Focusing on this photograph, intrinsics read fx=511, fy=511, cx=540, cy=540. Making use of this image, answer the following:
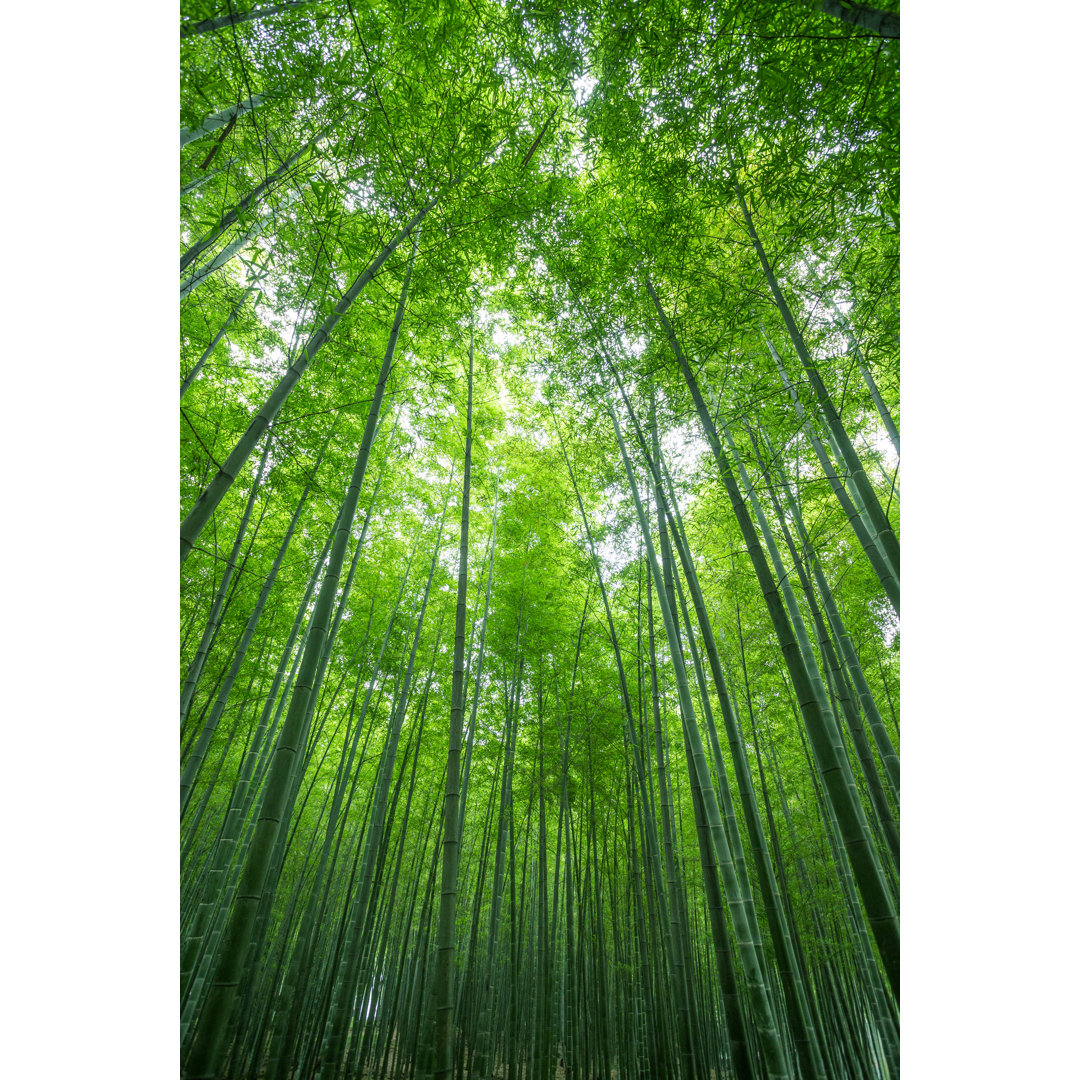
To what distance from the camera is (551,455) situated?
18.1 feet

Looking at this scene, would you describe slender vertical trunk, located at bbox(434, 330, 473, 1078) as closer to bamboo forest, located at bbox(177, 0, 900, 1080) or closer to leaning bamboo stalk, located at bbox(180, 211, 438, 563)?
bamboo forest, located at bbox(177, 0, 900, 1080)

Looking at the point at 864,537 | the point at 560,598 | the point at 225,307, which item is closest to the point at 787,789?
the point at 560,598

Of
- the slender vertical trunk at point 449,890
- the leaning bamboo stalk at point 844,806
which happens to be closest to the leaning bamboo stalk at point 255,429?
the slender vertical trunk at point 449,890

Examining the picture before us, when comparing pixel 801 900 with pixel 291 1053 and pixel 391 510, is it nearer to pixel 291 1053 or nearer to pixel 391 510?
pixel 291 1053

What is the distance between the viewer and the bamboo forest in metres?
1.94

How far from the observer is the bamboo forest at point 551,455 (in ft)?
6.37

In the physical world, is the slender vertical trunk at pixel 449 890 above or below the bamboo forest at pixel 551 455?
below

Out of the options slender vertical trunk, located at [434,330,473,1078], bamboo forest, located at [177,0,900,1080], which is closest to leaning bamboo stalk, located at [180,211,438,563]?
Answer: bamboo forest, located at [177,0,900,1080]

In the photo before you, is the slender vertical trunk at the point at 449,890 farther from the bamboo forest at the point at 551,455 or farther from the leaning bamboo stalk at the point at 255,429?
the leaning bamboo stalk at the point at 255,429

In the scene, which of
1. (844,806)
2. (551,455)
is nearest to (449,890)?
(844,806)

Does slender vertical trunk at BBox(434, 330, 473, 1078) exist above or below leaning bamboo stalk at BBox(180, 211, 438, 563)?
below

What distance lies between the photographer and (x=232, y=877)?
4.49 metres

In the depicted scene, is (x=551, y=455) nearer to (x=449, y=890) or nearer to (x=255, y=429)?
(x=255, y=429)

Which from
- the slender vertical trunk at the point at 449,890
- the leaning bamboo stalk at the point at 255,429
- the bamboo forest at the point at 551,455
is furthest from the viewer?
the slender vertical trunk at the point at 449,890
